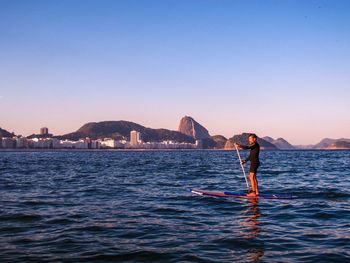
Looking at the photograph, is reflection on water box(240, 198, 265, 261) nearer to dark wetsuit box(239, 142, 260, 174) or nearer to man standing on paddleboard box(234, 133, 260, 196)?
man standing on paddleboard box(234, 133, 260, 196)

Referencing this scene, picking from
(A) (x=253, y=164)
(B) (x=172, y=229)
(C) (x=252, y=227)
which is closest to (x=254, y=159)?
(A) (x=253, y=164)

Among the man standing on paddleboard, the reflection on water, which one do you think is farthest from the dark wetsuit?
the reflection on water

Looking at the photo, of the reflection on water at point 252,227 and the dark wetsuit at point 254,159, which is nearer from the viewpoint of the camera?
the reflection on water at point 252,227

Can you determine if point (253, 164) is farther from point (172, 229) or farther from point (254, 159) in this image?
point (172, 229)

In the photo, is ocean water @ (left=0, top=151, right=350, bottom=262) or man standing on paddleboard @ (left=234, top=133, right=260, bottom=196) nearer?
ocean water @ (left=0, top=151, right=350, bottom=262)

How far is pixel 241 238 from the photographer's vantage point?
10.4 meters

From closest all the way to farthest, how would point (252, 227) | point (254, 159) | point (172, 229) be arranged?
point (172, 229), point (252, 227), point (254, 159)

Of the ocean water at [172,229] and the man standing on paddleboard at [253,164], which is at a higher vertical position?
the man standing on paddleboard at [253,164]

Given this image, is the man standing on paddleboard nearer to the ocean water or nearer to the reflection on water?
the reflection on water

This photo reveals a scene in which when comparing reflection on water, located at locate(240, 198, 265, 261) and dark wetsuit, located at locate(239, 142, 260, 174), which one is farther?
dark wetsuit, located at locate(239, 142, 260, 174)

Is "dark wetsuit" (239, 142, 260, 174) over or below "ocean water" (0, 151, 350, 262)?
over

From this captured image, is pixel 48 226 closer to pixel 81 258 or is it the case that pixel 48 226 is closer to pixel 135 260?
pixel 81 258

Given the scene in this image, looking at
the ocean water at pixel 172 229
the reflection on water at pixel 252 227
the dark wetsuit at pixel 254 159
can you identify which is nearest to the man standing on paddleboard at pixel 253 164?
the dark wetsuit at pixel 254 159

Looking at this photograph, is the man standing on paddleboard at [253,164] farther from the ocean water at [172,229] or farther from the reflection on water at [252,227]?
the ocean water at [172,229]
